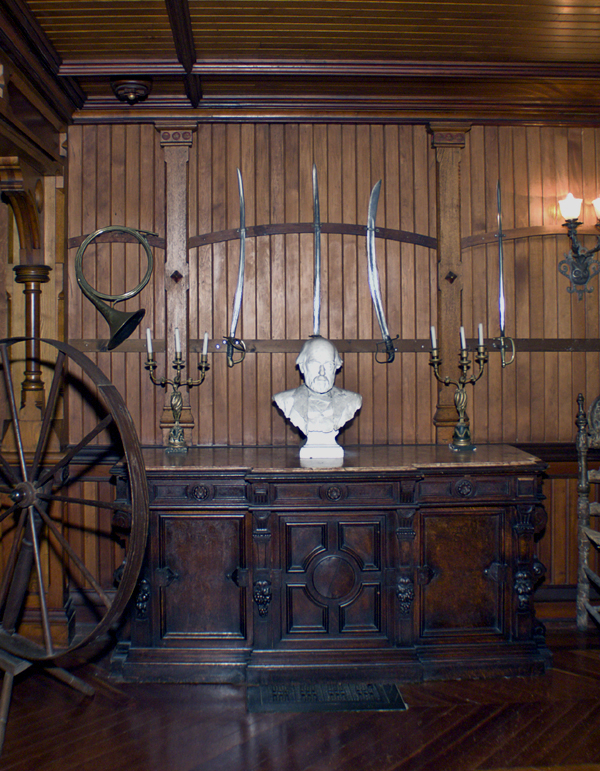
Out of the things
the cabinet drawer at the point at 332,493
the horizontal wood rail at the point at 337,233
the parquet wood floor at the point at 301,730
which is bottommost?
the parquet wood floor at the point at 301,730

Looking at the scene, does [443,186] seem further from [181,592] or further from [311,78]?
[181,592]

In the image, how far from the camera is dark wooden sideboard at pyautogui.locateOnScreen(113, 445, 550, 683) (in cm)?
257

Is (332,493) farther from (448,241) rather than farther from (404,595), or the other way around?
(448,241)

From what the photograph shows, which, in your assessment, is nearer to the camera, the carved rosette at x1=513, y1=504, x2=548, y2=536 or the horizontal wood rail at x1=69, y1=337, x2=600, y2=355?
the carved rosette at x1=513, y1=504, x2=548, y2=536

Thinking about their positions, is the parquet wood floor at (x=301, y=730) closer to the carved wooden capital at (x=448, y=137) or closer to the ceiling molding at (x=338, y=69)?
the carved wooden capital at (x=448, y=137)

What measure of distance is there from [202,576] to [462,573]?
4.11ft

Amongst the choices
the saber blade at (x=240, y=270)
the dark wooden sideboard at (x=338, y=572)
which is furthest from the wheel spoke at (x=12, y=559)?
the saber blade at (x=240, y=270)

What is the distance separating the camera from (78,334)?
3.23 m

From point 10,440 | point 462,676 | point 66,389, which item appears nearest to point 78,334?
point 66,389

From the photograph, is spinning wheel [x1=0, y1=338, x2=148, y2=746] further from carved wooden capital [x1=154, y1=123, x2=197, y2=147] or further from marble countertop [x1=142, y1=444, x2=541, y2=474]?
carved wooden capital [x1=154, y1=123, x2=197, y2=147]

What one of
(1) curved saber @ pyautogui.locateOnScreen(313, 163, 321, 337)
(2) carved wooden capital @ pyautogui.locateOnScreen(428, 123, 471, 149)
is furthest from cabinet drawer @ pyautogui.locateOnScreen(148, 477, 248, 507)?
(2) carved wooden capital @ pyautogui.locateOnScreen(428, 123, 471, 149)

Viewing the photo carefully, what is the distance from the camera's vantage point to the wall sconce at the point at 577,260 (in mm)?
3230

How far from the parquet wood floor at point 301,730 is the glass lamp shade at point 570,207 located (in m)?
2.44

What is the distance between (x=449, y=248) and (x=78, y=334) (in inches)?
88.1
